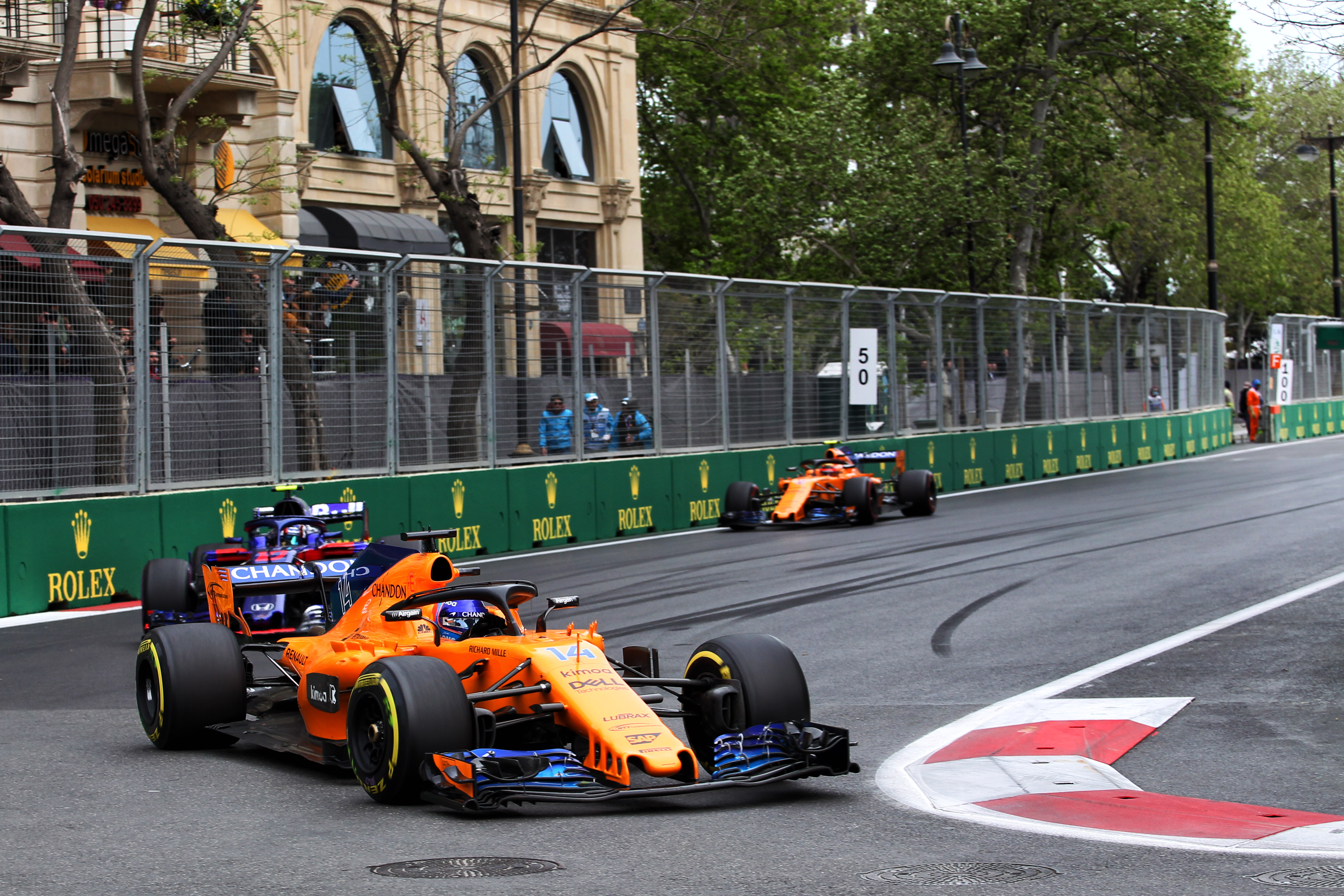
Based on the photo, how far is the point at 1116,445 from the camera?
31453 mm

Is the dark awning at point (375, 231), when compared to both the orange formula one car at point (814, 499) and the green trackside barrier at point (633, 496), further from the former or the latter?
the orange formula one car at point (814, 499)

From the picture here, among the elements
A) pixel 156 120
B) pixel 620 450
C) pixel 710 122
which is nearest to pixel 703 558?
pixel 620 450

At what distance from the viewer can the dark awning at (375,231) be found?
103 ft

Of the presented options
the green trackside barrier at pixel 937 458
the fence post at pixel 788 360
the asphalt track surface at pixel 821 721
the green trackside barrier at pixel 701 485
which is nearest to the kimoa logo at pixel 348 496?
the asphalt track surface at pixel 821 721

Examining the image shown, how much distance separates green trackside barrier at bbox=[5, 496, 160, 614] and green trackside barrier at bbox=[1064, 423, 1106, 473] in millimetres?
19669

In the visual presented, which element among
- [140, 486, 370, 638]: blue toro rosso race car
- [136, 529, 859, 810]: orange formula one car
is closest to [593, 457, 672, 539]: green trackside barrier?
[140, 486, 370, 638]: blue toro rosso race car

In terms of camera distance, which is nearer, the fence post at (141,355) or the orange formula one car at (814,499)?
the fence post at (141,355)

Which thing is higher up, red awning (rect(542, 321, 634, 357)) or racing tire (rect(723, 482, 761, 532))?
red awning (rect(542, 321, 634, 357))

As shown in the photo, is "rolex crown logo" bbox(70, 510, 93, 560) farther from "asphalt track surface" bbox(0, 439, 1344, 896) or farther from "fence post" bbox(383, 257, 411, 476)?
"fence post" bbox(383, 257, 411, 476)

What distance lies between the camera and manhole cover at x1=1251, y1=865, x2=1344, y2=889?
490 centimetres

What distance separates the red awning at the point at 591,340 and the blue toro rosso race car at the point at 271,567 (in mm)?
6470

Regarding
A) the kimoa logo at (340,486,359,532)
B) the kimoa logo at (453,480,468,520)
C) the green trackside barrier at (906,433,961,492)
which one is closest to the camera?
the kimoa logo at (340,486,359,532)

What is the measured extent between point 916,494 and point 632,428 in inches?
155

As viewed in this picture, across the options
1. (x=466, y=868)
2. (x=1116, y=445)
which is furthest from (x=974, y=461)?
(x=466, y=868)
